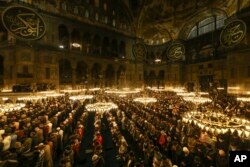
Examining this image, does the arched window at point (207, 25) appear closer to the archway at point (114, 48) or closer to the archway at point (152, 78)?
the archway at point (152, 78)

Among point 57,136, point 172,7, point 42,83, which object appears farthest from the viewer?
point 172,7

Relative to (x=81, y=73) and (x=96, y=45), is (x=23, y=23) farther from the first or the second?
(x=96, y=45)

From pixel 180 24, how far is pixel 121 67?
33.4 feet

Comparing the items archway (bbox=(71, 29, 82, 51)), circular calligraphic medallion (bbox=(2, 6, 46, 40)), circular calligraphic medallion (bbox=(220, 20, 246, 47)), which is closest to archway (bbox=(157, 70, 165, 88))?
archway (bbox=(71, 29, 82, 51))

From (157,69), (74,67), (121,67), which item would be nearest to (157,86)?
(157,69)

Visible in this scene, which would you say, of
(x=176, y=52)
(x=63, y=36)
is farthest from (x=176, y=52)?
(x=63, y=36)

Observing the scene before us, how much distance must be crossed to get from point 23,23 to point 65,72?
10.5 metres

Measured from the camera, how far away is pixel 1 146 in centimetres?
514

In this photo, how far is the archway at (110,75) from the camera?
932 inches

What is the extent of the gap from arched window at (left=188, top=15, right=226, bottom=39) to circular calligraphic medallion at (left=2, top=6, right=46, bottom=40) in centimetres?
1996

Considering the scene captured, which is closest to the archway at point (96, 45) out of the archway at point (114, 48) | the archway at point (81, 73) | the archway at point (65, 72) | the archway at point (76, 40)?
the archway at point (76, 40)

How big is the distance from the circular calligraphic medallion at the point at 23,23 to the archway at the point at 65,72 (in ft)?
30.7

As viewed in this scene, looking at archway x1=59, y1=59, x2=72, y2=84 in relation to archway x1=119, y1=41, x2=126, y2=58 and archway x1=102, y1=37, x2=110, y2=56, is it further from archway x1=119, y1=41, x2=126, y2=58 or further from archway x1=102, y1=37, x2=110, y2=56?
archway x1=119, y1=41, x2=126, y2=58

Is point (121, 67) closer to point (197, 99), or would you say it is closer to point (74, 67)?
point (74, 67)
